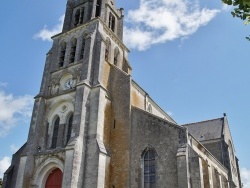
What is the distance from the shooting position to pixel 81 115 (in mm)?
19453

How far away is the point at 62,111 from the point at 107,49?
703cm

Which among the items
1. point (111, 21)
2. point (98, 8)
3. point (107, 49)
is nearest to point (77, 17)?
point (98, 8)

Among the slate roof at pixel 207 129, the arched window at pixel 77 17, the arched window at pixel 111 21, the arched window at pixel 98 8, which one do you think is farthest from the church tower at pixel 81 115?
the slate roof at pixel 207 129

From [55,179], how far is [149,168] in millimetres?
6683

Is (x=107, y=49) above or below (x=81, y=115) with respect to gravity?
above

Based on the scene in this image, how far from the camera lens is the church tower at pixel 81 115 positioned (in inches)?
728

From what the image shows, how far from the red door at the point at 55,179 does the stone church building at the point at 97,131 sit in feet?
0.22

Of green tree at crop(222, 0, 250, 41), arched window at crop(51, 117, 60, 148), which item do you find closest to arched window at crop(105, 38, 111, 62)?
arched window at crop(51, 117, 60, 148)

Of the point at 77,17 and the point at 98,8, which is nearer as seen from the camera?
the point at 98,8

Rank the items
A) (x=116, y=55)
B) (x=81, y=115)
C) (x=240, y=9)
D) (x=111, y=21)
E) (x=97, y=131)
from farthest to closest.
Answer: (x=111, y=21), (x=116, y=55), (x=81, y=115), (x=97, y=131), (x=240, y=9)

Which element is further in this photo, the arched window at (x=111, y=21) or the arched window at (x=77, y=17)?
the arched window at (x=111, y=21)

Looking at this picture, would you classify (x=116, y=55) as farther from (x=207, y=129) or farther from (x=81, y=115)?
(x=207, y=129)

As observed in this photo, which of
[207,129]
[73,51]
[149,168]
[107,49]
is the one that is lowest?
[149,168]

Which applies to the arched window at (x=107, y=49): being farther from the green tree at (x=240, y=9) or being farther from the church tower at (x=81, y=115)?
the green tree at (x=240, y=9)
